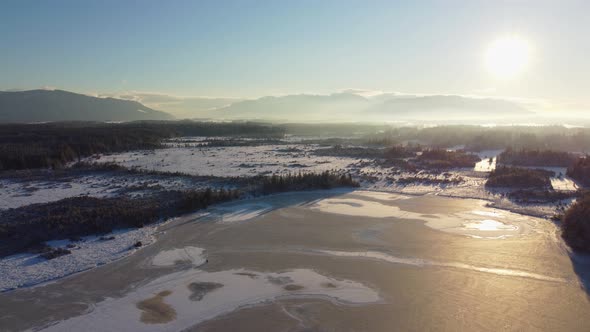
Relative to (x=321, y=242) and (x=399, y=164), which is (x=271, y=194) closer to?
(x=321, y=242)

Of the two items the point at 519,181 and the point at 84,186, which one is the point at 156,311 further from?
the point at 519,181

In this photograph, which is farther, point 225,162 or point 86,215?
point 225,162

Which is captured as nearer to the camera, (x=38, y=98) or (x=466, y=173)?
(x=466, y=173)

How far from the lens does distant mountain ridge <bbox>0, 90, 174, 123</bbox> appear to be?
149 metres

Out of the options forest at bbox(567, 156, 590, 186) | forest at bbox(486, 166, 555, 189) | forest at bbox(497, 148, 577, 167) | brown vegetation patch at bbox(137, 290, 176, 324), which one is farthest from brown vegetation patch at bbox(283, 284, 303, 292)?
forest at bbox(497, 148, 577, 167)

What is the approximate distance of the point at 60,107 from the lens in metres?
158

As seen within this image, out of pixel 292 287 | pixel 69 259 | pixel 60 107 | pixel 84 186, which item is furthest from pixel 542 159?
pixel 60 107

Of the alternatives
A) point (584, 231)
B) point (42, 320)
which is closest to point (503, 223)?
point (584, 231)

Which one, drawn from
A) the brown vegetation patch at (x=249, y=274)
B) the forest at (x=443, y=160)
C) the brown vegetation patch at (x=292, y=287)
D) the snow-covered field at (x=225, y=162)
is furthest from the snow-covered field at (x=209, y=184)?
the brown vegetation patch at (x=292, y=287)

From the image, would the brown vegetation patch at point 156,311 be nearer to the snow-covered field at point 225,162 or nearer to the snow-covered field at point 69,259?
the snow-covered field at point 69,259

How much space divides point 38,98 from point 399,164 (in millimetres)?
174073

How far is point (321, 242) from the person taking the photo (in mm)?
11102

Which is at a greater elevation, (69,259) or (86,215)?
(86,215)

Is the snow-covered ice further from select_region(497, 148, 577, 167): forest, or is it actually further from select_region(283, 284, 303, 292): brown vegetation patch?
select_region(497, 148, 577, 167): forest
